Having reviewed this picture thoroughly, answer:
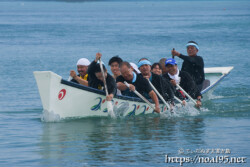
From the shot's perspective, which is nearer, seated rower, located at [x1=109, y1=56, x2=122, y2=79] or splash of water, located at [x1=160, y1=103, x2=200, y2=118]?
seated rower, located at [x1=109, y1=56, x2=122, y2=79]

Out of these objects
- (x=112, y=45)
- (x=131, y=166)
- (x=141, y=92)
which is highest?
(x=112, y=45)

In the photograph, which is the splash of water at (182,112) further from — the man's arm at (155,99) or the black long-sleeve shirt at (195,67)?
the black long-sleeve shirt at (195,67)

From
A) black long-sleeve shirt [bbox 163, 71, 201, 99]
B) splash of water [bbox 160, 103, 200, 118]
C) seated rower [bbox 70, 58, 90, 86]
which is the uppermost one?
seated rower [bbox 70, 58, 90, 86]

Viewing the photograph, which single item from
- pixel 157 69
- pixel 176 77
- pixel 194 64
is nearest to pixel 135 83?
pixel 157 69

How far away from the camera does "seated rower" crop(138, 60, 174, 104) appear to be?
15141mm

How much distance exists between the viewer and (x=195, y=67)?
18.2 meters

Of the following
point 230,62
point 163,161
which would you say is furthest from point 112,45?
point 163,161

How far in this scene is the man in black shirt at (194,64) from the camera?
18016mm

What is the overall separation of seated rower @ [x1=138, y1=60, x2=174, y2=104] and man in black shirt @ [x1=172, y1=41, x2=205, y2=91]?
2259 millimetres

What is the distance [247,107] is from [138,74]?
17.2 ft

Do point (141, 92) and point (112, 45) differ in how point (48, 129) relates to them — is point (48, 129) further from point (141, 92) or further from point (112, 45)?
point (112, 45)

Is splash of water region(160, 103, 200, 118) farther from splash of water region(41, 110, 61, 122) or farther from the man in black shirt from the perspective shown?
splash of water region(41, 110, 61, 122)

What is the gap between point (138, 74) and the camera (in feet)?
49.4

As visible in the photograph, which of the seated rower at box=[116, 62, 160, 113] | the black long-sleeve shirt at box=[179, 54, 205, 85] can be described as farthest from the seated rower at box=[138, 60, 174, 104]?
the black long-sleeve shirt at box=[179, 54, 205, 85]
